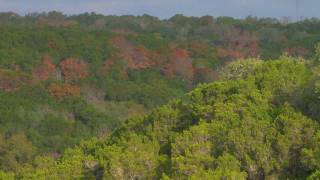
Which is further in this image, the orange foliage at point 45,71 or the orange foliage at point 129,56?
the orange foliage at point 129,56

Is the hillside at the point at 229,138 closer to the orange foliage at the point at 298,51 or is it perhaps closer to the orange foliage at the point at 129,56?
the orange foliage at the point at 129,56

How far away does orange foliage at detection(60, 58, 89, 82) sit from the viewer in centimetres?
7638

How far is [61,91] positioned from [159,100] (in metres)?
7.97

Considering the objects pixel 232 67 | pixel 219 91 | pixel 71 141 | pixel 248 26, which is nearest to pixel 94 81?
pixel 71 141

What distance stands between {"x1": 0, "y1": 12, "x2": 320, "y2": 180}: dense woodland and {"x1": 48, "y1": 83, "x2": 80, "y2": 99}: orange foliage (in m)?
0.10

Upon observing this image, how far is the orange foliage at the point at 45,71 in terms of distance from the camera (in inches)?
2924

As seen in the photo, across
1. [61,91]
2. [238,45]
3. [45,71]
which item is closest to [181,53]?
[45,71]

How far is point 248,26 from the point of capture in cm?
11319

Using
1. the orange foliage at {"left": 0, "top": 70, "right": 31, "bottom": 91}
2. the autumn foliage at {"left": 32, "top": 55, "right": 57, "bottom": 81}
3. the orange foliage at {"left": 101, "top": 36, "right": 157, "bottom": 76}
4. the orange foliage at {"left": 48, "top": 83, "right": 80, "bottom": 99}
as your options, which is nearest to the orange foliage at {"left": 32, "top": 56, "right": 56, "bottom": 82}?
the autumn foliage at {"left": 32, "top": 55, "right": 57, "bottom": 81}

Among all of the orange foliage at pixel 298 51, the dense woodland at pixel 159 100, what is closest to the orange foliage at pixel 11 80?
the dense woodland at pixel 159 100

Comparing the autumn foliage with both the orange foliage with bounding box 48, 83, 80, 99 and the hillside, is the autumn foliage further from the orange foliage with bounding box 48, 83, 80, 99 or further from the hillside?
the hillside

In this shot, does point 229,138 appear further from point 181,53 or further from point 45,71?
point 181,53

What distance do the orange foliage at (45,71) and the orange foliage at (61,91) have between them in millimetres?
3397

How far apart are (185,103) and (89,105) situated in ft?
143
